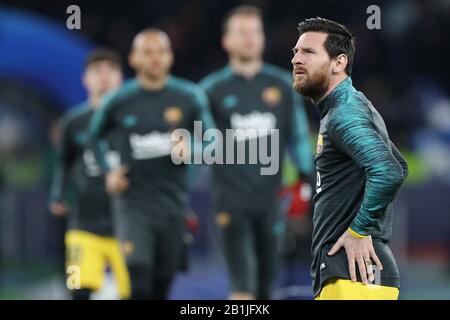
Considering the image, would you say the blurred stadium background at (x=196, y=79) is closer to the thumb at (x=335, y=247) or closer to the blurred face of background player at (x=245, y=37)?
the blurred face of background player at (x=245, y=37)

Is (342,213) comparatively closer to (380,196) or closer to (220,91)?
(380,196)

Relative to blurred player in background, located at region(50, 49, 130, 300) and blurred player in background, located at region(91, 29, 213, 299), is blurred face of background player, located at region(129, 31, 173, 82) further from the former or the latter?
blurred player in background, located at region(50, 49, 130, 300)

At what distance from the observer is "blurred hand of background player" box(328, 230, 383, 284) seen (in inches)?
181

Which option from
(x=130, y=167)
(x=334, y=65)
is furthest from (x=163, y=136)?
(x=334, y=65)

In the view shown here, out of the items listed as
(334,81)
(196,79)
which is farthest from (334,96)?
(196,79)

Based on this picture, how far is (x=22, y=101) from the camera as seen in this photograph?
13.0m

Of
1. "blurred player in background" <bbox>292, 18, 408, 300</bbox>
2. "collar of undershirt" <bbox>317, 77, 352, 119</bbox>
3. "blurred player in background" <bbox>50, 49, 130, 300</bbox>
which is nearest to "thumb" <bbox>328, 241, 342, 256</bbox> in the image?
"blurred player in background" <bbox>292, 18, 408, 300</bbox>

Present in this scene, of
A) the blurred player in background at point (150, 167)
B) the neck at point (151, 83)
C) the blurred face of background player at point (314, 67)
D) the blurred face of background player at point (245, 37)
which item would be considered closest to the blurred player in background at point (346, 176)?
the blurred face of background player at point (314, 67)

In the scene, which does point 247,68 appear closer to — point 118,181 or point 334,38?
point 118,181

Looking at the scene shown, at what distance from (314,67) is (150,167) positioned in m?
3.39

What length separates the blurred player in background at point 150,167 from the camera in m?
7.83

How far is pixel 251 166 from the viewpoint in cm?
832

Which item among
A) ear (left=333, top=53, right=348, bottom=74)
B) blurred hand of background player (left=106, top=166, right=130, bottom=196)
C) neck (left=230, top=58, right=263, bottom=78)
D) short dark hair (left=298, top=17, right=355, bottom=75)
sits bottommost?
blurred hand of background player (left=106, top=166, right=130, bottom=196)

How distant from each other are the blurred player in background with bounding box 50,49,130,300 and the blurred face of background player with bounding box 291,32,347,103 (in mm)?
3701
